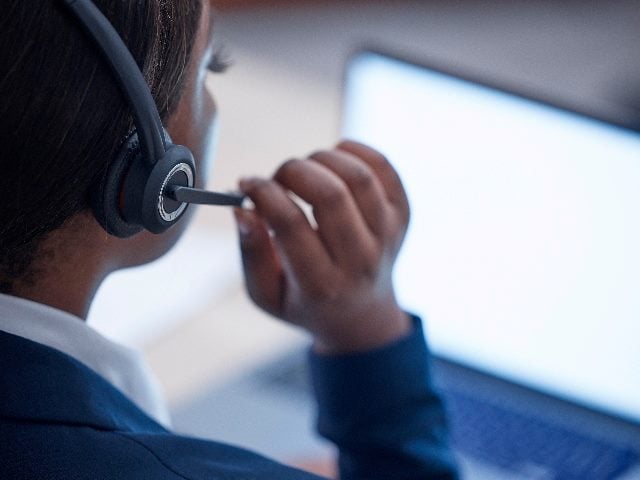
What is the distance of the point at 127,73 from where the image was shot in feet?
1.42

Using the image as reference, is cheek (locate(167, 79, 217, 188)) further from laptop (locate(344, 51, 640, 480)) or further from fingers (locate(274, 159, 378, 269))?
laptop (locate(344, 51, 640, 480))

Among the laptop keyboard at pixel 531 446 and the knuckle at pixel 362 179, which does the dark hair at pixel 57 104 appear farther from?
the laptop keyboard at pixel 531 446

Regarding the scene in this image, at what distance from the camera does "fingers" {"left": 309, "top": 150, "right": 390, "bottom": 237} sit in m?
0.71

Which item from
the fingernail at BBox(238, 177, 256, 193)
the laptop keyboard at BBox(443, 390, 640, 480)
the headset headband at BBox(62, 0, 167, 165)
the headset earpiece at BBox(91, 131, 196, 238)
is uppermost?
the headset headband at BBox(62, 0, 167, 165)

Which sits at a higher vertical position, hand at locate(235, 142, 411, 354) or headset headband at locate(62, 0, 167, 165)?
headset headband at locate(62, 0, 167, 165)

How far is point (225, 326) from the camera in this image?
108 cm

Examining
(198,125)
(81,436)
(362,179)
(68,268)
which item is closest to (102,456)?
(81,436)

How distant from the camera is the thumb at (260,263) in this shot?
753mm

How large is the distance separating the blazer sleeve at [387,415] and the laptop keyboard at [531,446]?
0.74 feet

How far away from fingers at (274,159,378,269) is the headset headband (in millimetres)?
225

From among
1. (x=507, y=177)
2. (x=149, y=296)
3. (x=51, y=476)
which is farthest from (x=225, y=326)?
(x=51, y=476)

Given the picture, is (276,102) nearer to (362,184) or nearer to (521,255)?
(521,255)

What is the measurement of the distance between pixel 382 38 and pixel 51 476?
932 millimetres

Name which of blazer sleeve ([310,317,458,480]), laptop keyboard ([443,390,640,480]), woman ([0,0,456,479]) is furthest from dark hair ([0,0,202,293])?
laptop keyboard ([443,390,640,480])
